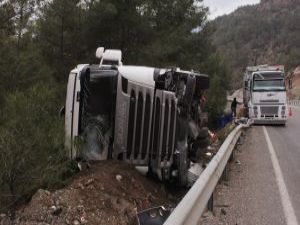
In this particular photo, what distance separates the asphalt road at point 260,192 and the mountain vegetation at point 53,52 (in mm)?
2268

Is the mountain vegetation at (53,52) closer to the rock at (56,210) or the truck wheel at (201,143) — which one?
the rock at (56,210)

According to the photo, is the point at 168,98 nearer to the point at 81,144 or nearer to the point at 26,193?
the point at 81,144

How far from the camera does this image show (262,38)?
144 m

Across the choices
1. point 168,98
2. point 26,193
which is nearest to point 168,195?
point 168,98

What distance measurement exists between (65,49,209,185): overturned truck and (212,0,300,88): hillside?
349 ft

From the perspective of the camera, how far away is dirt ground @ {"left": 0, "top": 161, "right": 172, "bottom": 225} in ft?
20.1

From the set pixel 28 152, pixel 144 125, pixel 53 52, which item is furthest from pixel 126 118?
pixel 53 52

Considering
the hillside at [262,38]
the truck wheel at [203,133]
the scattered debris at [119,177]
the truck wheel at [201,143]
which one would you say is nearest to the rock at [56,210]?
the scattered debris at [119,177]

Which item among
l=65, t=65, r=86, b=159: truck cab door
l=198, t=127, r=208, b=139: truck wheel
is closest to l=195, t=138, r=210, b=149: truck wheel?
l=198, t=127, r=208, b=139: truck wheel

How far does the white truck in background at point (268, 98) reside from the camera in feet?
92.1

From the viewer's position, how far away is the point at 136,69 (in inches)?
341

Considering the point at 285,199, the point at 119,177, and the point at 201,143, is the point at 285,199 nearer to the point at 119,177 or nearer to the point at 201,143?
the point at 119,177

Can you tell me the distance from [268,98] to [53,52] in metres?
12.0

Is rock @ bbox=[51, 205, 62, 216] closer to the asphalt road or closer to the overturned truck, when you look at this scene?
the overturned truck
